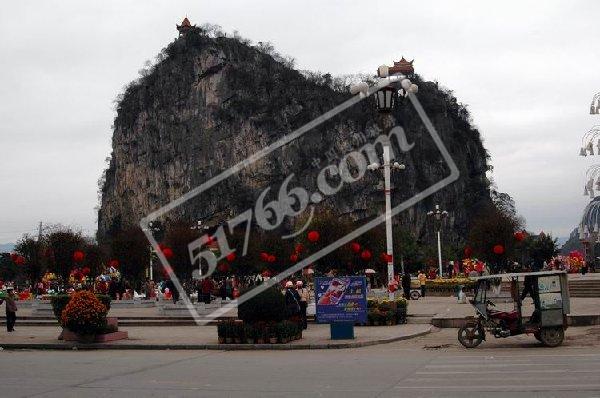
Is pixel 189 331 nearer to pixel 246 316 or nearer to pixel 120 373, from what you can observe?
pixel 246 316

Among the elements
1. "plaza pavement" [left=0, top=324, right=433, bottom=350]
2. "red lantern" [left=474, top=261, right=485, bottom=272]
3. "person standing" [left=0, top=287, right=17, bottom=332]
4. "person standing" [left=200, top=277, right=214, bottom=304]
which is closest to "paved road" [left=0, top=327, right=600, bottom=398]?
"plaza pavement" [left=0, top=324, right=433, bottom=350]

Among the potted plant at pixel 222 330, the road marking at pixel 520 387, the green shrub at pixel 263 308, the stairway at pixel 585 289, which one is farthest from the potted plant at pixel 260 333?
the stairway at pixel 585 289

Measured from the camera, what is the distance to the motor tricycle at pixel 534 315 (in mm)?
17781

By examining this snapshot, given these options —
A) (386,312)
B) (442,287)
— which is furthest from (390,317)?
(442,287)

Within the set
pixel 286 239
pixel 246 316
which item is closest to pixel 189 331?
pixel 246 316

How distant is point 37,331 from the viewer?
2739cm

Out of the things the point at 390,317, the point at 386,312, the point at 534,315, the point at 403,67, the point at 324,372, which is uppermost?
the point at 403,67

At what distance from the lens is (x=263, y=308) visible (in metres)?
20.3

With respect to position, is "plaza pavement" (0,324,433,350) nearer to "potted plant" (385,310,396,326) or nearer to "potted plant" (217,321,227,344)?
"potted plant" (217,321,227,344)

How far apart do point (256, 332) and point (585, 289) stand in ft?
85.6

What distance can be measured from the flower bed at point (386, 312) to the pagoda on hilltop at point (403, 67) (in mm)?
120608

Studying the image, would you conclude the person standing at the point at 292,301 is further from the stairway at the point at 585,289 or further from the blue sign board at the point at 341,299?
the stairway at the point at 585,289

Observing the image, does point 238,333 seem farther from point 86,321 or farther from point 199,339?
point 86,321

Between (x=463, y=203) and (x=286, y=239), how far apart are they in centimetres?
7533
